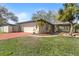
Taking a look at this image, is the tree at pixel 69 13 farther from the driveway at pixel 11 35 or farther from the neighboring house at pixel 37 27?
the driveway at pixel 11 35

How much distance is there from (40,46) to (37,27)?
22 centimetres

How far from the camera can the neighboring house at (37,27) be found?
10.2ft

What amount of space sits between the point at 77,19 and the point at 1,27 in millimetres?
865

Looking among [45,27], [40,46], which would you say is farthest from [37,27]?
[40,46]

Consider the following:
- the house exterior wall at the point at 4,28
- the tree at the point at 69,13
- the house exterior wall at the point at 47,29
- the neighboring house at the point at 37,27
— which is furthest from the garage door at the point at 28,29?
the tree at the point at 69,13

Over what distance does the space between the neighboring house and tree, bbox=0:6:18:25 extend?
0.06m

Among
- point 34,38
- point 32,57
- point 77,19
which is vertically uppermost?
point 77,19

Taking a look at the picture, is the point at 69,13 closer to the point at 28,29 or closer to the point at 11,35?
the point at 28,29

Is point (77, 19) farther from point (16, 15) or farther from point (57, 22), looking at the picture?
point (16, 15)

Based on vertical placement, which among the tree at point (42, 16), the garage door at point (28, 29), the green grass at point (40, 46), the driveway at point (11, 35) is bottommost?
the green grass at point (40, 46)

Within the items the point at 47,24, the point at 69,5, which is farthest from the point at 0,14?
the point at 69,5

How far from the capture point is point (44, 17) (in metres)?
3.13

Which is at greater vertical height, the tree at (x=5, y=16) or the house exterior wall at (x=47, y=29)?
the tree at (x=5, y=16)

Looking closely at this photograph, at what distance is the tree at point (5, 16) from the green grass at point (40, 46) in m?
0.23
